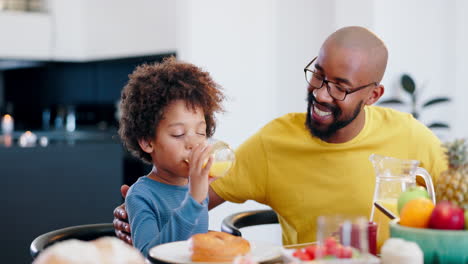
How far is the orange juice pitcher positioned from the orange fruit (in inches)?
5.9

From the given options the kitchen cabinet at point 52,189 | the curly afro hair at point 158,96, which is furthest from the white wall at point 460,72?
the curly afro hair at point 158,96

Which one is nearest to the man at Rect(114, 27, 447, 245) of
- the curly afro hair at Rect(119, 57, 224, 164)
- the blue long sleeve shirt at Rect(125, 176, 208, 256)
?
the curly afro hair at Rect(119, 57, 224, 164)

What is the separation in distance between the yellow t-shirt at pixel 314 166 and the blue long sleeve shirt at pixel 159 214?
0.37 metres

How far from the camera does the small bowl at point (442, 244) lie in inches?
44.3

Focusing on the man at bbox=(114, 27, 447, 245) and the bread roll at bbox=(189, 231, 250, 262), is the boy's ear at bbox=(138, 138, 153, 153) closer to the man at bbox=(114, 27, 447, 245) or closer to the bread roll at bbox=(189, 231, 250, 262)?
the man at bbox=(114, 27, 447, 245)

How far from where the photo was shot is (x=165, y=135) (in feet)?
5.33

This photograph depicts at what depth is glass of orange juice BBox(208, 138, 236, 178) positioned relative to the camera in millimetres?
1441

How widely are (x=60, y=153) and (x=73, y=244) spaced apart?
3.56 m

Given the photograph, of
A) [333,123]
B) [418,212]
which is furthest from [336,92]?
[418,212]

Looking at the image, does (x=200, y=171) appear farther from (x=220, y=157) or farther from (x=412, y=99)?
(x=412, y=99)

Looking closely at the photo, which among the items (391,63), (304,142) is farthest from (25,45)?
(304,142)

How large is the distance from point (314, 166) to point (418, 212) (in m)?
0.77

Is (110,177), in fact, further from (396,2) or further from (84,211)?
(396,2)

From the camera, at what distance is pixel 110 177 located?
457 centimetres
